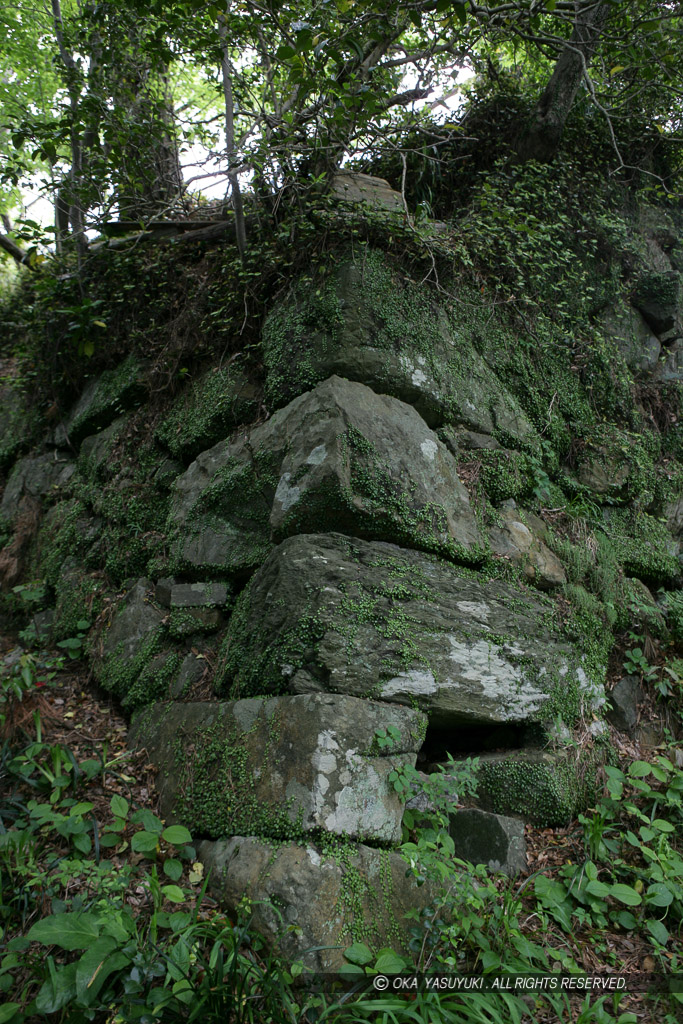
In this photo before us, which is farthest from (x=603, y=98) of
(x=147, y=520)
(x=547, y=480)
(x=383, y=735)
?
(x=383, y=735)

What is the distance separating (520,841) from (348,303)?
3.47 meters

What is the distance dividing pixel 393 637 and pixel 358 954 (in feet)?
4.68

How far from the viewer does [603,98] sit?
6.77 metres

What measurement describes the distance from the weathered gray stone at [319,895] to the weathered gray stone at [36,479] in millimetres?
4304

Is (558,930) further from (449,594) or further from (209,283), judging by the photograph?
(209,283)

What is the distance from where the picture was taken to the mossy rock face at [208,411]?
4.82 meters

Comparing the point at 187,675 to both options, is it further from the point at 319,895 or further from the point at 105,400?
the point at 105,400

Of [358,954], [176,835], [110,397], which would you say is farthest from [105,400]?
[358,954]

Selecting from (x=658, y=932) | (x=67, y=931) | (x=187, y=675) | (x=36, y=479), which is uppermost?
(x=36, y=479)

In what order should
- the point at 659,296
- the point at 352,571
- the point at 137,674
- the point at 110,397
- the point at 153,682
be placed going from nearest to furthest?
the point at 352,571
the point at 153,682
the point at 137,674
the point at 110,397
the point at 659,296

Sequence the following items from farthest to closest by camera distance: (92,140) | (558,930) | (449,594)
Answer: (92,140) → (449,594) → (558,930)

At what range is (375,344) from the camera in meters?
4.42

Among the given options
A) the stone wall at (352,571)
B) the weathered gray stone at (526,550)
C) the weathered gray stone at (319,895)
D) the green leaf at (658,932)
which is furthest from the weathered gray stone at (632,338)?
the weathered gray stone at (319,895)

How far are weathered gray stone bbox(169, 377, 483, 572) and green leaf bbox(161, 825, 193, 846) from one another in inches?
64.0
